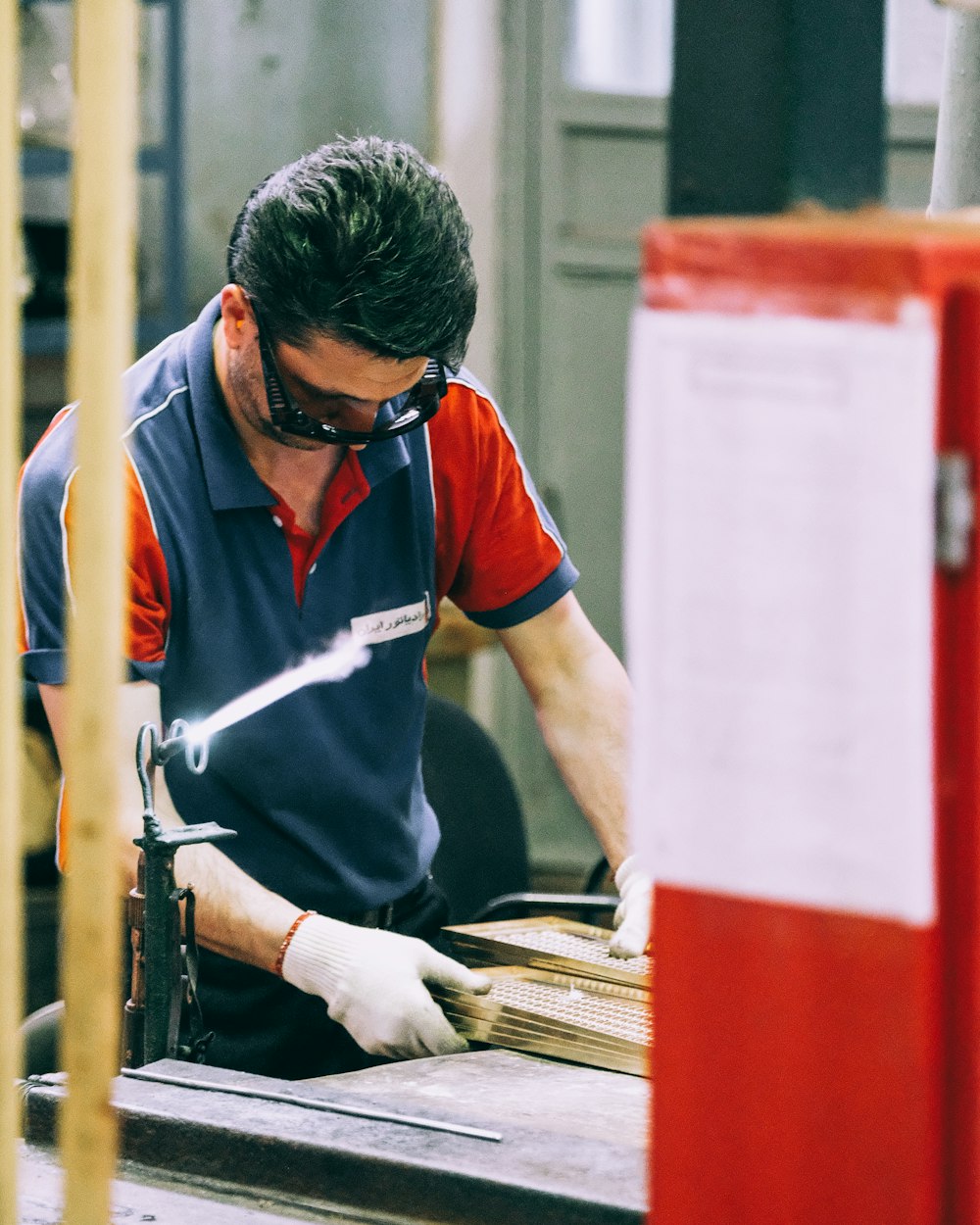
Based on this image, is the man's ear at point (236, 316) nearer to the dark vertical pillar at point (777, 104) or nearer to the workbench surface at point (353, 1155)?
the workbench surface at point (353, 1155)

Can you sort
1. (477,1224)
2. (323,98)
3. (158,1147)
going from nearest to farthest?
(477,1224), (158,1147), (323,98)

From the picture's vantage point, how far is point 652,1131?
2.54 ft

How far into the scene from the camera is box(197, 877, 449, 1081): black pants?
1.83 metres

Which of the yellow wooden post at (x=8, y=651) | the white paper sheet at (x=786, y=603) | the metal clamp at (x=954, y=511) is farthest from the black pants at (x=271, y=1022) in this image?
the metal clamp at (x=954, y=511)

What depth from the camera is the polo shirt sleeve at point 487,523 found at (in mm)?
1883

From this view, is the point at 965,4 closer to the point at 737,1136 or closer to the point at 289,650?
the point at 737,1136

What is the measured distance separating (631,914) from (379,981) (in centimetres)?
31

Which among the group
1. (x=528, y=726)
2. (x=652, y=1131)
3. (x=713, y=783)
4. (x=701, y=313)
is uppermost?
(x=701, y=313)

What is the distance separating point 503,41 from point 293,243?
253 centimetres

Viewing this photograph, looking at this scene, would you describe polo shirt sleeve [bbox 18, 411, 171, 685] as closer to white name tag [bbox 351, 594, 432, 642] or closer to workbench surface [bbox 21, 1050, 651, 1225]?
white name tag [bbox 351, 594, 432, 642]

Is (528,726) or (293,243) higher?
(293,243)

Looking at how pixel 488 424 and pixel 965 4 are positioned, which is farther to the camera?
pixel 488 424

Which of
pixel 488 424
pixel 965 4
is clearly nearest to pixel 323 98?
pixel 488 424

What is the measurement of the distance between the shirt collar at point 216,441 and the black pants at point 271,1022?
546mm
